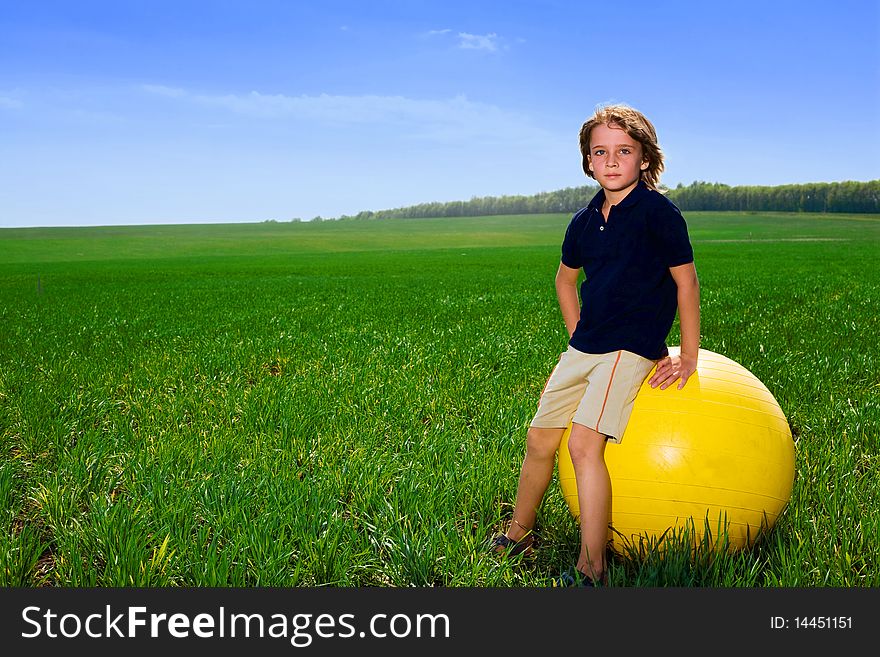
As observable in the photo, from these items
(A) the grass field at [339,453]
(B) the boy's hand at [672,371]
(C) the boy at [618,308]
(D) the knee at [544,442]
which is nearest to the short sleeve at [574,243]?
(C) the boy at [618,308]

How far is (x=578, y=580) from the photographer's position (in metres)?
3.32

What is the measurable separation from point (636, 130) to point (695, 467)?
162 centimetres

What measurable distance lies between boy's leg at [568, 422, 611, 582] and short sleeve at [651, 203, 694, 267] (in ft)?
2.95

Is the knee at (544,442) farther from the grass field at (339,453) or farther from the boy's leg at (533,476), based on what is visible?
the grass field at (339,453)

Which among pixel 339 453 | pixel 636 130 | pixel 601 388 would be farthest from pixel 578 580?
pixel 339 453

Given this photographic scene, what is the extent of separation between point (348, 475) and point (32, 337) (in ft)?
32.9

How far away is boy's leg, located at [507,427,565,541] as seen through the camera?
3.82 meters

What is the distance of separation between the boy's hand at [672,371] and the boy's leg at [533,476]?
54 cm

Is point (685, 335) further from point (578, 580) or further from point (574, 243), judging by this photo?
point (578, 580)

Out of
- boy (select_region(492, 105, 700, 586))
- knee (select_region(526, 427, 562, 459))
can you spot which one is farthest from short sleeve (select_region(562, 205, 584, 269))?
knee (select_region(526, 427, 562, 459))

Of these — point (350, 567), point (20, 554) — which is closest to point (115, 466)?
point (20, 554)

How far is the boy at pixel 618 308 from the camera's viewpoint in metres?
3.48

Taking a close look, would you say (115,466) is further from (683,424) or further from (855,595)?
(855,595)

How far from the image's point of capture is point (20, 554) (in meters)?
3.78
